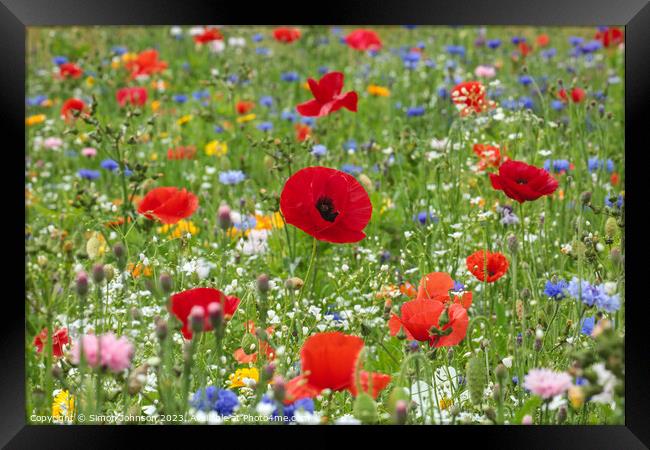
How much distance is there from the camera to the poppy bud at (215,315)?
1.43 meters

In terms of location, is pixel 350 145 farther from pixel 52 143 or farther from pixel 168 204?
pixel 168 204

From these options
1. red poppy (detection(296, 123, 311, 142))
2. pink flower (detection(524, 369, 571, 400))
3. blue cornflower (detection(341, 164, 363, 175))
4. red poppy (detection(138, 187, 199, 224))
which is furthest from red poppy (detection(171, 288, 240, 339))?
red poppy (detection(296, 123, 311, 142))

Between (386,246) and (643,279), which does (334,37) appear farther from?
(643,279)

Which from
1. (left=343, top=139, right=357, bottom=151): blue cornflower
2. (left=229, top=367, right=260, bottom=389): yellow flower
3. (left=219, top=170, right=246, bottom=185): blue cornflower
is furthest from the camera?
(left=343, top=139, right=357, bottom=151): blue cornflower

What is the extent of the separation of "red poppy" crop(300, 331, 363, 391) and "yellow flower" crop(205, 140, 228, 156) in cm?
216

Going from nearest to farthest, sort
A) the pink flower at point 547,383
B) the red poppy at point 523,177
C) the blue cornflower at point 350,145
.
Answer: the pink flower at point 547,383 → the red poppy at point 523,177 → the blue cornflower at point 350,145

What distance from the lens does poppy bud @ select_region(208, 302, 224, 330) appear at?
1.43 metres

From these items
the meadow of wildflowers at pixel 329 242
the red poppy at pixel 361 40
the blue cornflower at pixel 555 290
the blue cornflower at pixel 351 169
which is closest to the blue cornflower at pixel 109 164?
the meadow of wildflowers at pixel 329 242

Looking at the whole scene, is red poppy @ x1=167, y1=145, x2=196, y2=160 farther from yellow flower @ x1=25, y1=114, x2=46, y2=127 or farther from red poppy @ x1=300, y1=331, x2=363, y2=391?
red poppy @ x1=300, y1=331, x2=363, y2=391

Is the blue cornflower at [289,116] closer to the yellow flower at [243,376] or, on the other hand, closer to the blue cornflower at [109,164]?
the blue cornflower at [109,164]

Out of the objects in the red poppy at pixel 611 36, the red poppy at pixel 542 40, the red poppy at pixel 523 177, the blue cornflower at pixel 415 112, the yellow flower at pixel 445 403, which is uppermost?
the red poppy at pixel 542 40

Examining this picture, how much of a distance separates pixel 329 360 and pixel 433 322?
348 mm

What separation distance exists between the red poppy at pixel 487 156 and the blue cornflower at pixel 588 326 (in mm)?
996

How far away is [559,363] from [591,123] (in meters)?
1.78
